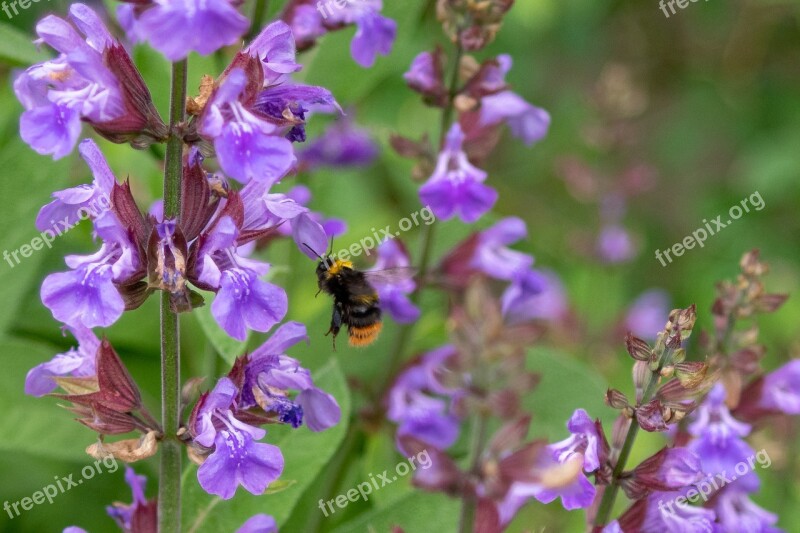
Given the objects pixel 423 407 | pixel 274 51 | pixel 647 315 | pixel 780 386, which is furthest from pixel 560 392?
pixel 647 315

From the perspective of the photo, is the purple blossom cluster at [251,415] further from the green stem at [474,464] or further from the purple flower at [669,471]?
the purple flower at [669,471]

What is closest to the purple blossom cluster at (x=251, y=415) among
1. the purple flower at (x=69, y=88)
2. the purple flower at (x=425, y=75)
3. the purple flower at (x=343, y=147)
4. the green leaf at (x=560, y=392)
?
the purple flower at (x=69, y=88)

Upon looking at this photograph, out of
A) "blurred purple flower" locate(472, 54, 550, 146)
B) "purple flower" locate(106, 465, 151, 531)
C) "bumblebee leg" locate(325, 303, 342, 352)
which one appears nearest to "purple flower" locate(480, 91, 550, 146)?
"blurred purple flower" locate(472, 54, 550, 146)

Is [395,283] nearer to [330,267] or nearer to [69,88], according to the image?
[330,267]

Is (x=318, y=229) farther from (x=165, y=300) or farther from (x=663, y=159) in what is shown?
(x=663, y=159)

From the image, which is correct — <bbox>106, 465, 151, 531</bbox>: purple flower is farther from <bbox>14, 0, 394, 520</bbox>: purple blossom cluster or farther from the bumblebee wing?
the bumblebee wing
